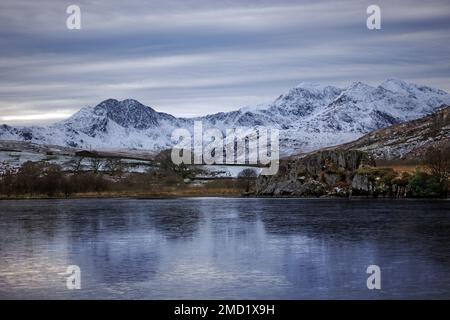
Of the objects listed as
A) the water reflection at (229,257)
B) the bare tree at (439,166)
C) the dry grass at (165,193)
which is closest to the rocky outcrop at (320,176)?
the bare tree at (439,166)

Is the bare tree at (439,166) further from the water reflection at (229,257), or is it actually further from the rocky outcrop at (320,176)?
the water reflection at (229,257)

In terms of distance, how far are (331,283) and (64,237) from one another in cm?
2683

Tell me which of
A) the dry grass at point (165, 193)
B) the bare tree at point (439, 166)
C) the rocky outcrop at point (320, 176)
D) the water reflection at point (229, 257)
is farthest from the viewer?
the dry grass at point (165, 193)

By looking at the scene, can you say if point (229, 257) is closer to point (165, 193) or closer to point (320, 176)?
point (320, 176)

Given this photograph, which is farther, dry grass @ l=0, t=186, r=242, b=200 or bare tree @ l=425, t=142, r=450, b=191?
dry grass @ l=0, t=186, r=242, b=200

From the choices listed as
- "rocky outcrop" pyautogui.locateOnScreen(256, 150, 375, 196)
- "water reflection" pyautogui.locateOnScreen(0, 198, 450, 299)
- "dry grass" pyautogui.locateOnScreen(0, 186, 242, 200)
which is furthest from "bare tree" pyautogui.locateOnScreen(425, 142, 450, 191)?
"water reflection" pyautogui.locateOnScreen(0, 198, 450, 299)

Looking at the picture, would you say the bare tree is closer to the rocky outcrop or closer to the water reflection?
the rocky outcrop

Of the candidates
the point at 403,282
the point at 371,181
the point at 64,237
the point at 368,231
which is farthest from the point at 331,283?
the point at 371,181

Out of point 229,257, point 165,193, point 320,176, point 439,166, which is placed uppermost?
point 439,166

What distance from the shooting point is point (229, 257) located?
3928 centimetres

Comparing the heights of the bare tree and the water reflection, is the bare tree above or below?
above

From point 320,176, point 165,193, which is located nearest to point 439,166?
point 320,176

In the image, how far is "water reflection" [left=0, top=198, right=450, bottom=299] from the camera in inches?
1149

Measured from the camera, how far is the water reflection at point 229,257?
29188mm
